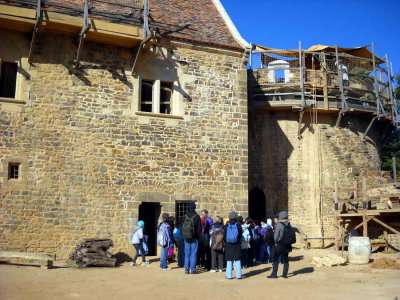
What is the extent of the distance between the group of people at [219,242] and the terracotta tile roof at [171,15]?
6.58 m

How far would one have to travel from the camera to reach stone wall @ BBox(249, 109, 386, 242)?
19781mm

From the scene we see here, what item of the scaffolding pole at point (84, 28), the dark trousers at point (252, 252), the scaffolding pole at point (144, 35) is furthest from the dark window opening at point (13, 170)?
the dark trousers at point (252, 252)

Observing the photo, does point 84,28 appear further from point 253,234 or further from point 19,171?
point 253,234

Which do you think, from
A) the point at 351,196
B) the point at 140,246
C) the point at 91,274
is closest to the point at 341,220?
the point at 351,196

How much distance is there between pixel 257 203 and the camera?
2075 cm

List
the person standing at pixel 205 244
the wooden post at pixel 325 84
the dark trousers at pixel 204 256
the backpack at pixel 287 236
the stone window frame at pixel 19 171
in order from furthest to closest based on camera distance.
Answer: the wooden post at pixel 325 84, the stone window frame at pixel 19 171, the dark trousers at pixel 204 256, the person standing at pixel 205 244, the backpack at pixel 287 236

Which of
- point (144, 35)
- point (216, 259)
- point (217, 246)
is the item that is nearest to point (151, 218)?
point (216, 259)

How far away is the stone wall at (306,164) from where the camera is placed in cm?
1978

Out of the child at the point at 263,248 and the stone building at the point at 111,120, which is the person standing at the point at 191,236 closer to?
the child at the point at 263,248

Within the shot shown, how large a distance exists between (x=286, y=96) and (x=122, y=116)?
8.99m

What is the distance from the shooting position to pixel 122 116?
14422 millimetres

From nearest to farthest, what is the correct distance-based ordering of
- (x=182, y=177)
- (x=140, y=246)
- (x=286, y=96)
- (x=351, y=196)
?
(x=140, y=246), (x=182, y=177), (x=351, y=196), (x=286, y=96)

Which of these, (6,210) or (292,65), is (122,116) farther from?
(292,65)

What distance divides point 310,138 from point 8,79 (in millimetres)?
12785
